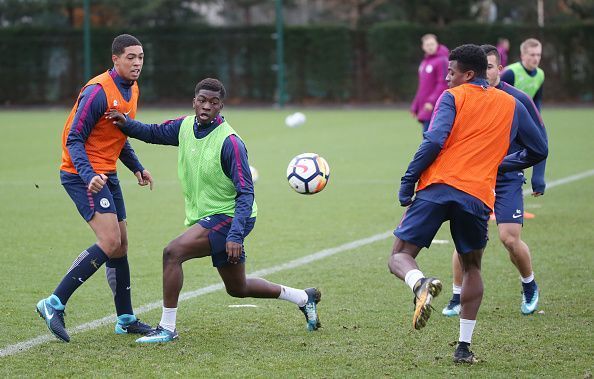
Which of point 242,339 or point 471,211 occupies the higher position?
point 471,211

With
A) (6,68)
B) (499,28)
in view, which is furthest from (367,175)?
(6,68)

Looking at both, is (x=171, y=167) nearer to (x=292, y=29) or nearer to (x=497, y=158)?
(x=497, y=158)

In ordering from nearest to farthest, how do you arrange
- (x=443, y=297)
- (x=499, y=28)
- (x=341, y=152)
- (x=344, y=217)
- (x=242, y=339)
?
(x=242, y=339) < (x=443, y=297) < (x=344, y=217) < (x=341, y=152) < (x=499, y=28)

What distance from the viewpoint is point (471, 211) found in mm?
6141

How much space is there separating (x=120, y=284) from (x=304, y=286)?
2.10 meters

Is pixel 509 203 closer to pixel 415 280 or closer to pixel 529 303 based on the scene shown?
pixel 529 303

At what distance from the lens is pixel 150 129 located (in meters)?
7.07

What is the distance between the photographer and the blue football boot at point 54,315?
22.2 ft

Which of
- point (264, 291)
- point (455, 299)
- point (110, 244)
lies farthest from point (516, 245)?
point (110, 244)

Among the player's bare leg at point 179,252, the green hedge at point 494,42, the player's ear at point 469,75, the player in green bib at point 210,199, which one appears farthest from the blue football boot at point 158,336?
the green hedge at point 494,42

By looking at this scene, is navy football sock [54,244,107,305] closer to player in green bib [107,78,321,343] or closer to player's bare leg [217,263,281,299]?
player in green bib [107,78,321,343]

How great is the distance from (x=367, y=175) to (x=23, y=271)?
8846 mm

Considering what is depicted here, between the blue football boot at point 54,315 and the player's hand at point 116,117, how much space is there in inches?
50.0

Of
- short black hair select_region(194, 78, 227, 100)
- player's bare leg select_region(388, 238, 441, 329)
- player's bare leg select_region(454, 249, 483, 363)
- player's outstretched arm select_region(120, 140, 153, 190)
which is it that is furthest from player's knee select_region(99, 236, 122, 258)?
player's bare leg select_region(454, 249, 483, 363)
